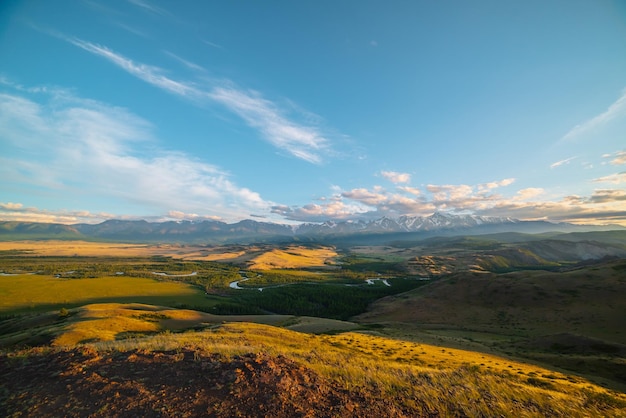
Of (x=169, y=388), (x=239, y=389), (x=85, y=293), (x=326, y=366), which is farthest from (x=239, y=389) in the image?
(x=85, y=293)

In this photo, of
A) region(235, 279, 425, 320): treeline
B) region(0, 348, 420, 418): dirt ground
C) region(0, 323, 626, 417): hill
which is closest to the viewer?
region(0, 348, 420, 418): dirt ground

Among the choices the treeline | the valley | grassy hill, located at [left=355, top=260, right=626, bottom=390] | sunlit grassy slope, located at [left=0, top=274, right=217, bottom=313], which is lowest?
the treeline

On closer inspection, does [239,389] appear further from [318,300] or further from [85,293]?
[85,293]

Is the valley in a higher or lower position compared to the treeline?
higher

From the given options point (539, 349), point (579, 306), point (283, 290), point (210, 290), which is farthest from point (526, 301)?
point (210, 290)

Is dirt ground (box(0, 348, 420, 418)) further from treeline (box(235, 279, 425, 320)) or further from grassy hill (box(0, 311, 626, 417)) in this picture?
treeline (box(235, 279, 425, 320))

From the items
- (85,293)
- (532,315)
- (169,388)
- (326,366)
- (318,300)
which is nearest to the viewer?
(169,388)

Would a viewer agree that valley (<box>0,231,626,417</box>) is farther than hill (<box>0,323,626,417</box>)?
Yes

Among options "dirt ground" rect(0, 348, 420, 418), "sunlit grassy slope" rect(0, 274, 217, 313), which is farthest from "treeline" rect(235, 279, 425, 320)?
"dirt ground" rect(0, 348, 420, 418)

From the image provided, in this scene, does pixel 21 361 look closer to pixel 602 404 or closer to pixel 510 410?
pixel 510 410

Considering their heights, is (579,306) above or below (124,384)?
below

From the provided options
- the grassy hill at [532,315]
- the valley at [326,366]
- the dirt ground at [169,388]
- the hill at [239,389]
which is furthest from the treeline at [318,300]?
the dirt ground at [169,388]
